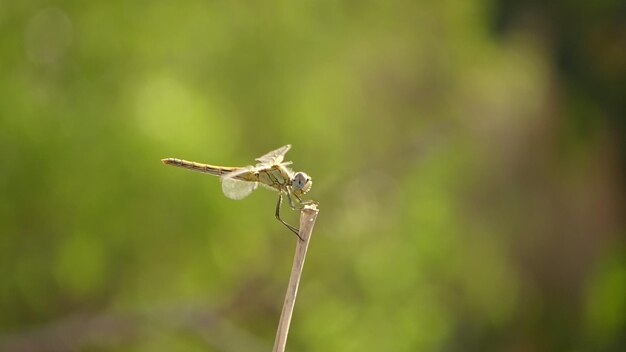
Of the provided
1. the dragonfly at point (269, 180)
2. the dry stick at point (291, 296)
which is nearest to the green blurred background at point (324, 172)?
the dragonfly at point (269, 180)

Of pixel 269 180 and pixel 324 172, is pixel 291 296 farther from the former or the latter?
pixel 324 172

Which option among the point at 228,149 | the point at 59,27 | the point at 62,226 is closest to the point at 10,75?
the point at 59,27

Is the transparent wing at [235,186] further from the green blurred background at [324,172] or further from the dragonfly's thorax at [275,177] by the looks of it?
the green blurred background at [324,172]

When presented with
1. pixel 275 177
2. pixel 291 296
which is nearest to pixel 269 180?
pixel 275 177

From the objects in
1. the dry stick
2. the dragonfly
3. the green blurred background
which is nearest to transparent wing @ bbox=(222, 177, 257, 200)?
the dragonfly

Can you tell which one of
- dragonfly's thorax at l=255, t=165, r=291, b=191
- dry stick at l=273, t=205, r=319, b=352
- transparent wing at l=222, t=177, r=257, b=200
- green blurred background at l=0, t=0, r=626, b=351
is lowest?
dry stick at l=273, t=205, r=319, b=352

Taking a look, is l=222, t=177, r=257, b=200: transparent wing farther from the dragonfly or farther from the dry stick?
the dry stick

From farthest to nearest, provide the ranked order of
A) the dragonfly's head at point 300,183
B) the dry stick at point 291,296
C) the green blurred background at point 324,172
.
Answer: the green blurred background at point 324,172 → the dragonfly's head at point 300,183 → the dry stick at point 291,296
